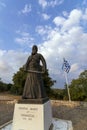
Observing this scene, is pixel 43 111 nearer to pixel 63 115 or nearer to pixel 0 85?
pixel 63 115

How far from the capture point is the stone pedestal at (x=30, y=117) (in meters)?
7.00

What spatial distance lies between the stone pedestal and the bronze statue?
47cm

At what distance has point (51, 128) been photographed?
8.26m

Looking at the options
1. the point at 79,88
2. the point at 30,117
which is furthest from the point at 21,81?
the point at 30,117

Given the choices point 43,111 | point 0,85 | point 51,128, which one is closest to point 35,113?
point 43,111

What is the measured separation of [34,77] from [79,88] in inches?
700

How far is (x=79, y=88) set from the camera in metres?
24.8

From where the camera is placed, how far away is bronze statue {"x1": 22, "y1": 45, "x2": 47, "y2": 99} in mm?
7590

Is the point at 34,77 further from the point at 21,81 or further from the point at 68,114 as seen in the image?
the point at 21,81

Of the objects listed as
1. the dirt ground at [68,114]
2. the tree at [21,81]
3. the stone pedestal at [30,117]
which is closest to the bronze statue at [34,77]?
the stone pedestal at [30,117]

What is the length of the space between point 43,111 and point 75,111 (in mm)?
6117

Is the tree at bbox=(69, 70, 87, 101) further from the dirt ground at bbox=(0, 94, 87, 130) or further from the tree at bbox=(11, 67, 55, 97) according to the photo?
the dirt ground at bbox=(0, 94, 87, 130)

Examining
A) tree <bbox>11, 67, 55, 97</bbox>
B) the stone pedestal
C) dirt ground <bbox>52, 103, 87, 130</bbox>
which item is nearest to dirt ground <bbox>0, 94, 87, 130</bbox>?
dirt ground <bbox>52, 103, 87, 130</bbox>

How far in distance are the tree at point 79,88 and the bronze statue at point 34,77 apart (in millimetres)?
17041
